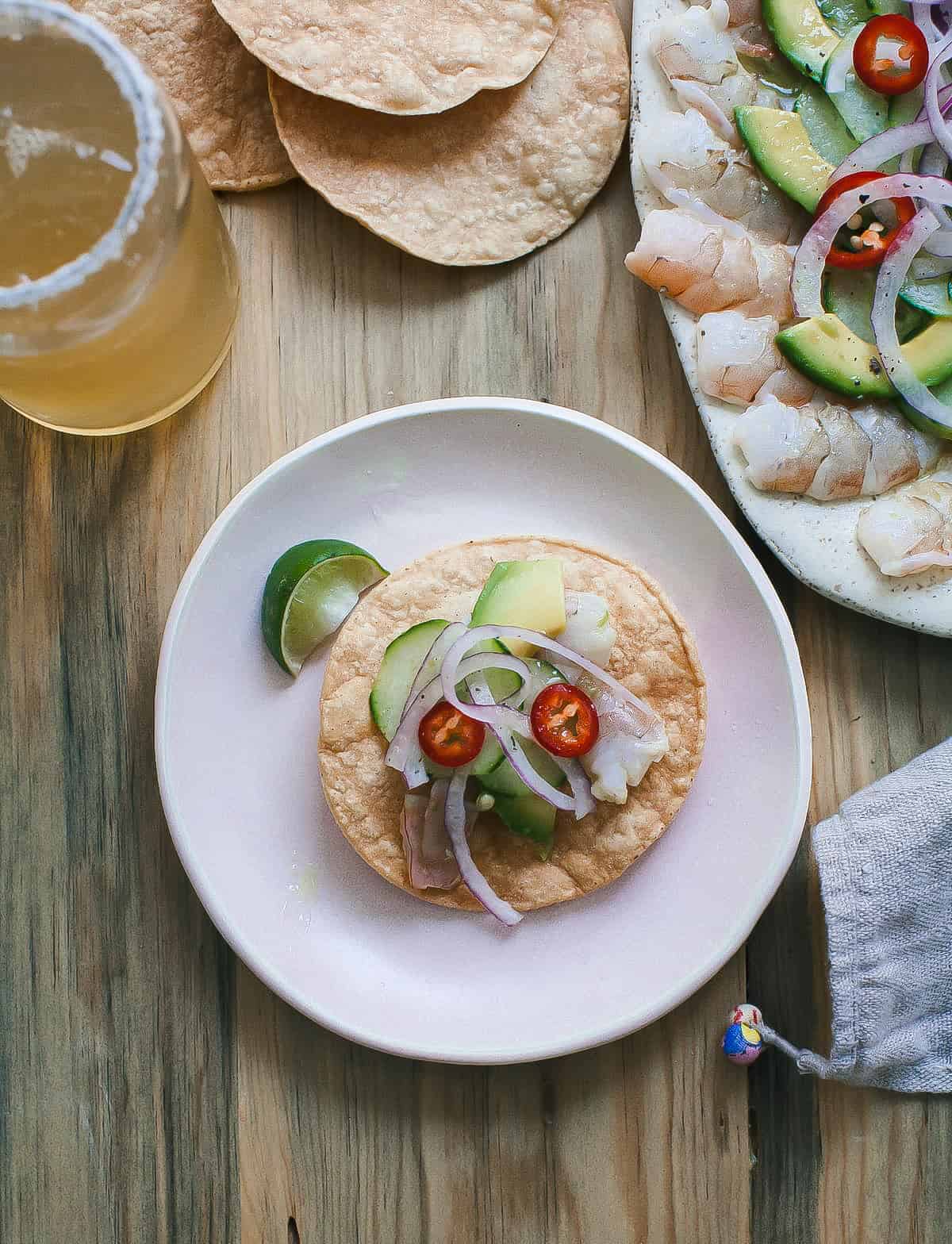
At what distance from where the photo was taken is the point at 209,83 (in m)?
2.03

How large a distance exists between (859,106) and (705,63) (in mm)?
329

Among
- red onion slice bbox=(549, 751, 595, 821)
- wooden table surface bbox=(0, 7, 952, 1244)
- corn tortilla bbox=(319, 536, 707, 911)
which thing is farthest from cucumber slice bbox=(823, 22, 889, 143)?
red onion slice bbox=(549, 751, 595, 821)

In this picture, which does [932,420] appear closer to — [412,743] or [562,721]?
[562,721]

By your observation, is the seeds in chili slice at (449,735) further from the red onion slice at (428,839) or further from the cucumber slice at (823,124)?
the cucumber slice at (823,124)

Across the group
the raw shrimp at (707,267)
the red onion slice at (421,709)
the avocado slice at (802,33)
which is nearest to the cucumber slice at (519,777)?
the red onion slice at (421,709)

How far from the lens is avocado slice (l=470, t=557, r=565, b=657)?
1.86 metres

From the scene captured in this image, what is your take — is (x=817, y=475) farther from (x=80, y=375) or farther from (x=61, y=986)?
(x=61, y=986)

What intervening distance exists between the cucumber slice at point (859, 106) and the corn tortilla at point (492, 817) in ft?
3.25

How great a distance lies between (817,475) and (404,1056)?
1400mm

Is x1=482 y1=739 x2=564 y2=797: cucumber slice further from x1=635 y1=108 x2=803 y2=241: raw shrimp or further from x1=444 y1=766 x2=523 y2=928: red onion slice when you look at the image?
x1=635 y1=108 x2=803 y2=241: raw shrimp

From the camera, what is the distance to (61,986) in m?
2.13

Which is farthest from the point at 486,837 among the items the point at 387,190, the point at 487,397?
the point at 387,190

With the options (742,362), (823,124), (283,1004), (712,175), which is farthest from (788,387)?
(283,1004)

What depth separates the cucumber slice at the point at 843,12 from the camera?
81.0 inches
